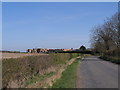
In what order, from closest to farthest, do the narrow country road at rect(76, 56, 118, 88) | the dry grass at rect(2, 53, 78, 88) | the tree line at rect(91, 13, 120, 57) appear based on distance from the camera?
the narrow country road at rect(76, 56, 118, 88), the dry grass at rect(2, 53, 78, 88), the tree line at rect(91, 13, 120, 57)

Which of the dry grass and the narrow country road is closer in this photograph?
the narrow country road

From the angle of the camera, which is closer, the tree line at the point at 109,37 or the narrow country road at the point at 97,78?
the narrow country road at the point at 97,78

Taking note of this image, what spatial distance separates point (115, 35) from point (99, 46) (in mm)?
21237

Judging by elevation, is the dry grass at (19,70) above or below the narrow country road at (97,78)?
above

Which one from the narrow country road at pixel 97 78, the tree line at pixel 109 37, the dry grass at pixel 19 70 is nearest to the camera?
the narrow country road at pixel 97 78

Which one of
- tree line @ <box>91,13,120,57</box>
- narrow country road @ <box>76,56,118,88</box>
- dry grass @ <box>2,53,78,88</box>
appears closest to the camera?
narrow country road @ <box>76,56,118,88</box>

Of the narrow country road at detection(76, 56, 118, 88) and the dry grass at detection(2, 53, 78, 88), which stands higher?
the dry grass at detection(2, 53, 78, 88)

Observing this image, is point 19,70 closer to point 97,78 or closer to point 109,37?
point 97,78

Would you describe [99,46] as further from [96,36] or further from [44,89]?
[44,89]

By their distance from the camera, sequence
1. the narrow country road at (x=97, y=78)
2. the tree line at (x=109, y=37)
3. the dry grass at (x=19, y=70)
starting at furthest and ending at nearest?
the tree line at (x=109, y=37), the dry grass at (x=19, y=70), the narrow country road at (x=97, y=78)

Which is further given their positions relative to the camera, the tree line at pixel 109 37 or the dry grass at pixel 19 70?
the tree line at pixel 109 37

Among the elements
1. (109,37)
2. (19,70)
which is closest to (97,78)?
(19,70)

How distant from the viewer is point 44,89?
9.49 metres

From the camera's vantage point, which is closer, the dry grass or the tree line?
the dry grass
